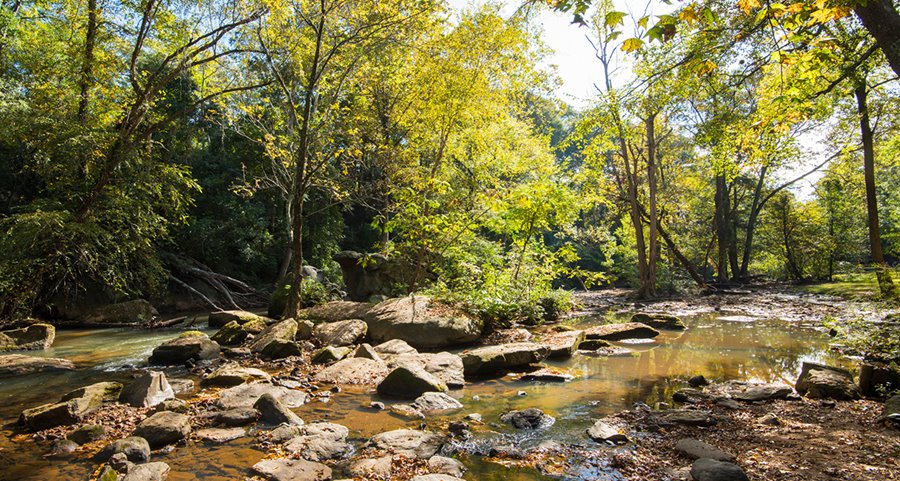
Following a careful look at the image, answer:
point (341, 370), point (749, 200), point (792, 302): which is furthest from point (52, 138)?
point (749, 200)

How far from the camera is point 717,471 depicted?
332 cm

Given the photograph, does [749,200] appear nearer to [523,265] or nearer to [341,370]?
[523,265]

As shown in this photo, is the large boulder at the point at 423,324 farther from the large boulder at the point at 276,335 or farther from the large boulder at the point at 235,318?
the large boulder at the point at 235,318

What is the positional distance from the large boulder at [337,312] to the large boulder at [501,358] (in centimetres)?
387

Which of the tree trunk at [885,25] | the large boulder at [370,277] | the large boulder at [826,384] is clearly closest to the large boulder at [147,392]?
the large boulder at [826,384]

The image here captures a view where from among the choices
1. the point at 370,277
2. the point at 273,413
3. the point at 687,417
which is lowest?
the point at 687,417

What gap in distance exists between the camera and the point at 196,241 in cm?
2134

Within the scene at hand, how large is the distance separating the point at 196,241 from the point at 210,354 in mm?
14725

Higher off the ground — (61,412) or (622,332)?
(61,412)

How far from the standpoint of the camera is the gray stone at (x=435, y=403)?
553 centimetres

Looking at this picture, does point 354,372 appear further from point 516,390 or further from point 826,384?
point 826,384

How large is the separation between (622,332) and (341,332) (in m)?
6.06

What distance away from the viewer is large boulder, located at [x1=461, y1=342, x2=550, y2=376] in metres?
7.29

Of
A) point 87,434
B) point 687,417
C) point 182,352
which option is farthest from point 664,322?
point 87,434
